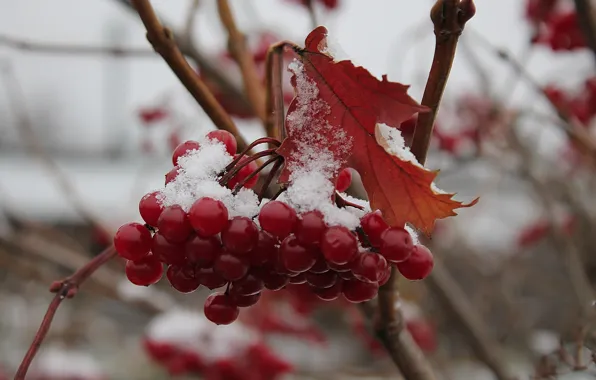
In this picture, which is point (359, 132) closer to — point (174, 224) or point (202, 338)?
point (174, 224)

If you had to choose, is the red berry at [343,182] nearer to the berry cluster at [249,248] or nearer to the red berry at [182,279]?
the berry cluster at [249,248]

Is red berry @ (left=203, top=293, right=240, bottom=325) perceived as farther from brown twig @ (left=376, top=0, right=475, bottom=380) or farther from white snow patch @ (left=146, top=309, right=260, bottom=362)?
white snow patch @ (left=146, top=309, right=260, bottom=362)

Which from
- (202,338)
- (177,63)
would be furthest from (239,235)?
(202,338)

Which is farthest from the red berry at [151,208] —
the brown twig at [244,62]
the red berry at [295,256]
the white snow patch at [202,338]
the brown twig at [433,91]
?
the white snow patch at [202,338]

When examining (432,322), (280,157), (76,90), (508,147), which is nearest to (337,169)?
(280,157)

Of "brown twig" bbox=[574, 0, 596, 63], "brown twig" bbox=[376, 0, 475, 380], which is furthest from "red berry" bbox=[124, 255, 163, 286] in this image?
"brown twig" bbox=[574, 0, 596, 63]

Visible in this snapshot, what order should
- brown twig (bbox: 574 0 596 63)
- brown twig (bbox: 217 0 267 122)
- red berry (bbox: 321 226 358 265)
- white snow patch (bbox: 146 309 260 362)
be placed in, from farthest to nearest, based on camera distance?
white snow patch (bbox: 146 309 260 362) → brown twig (bbox: 574 0 596 63) → brown twig (bbox: 217 0 267 122) → red berry (bbox: 321 226 358 265)
